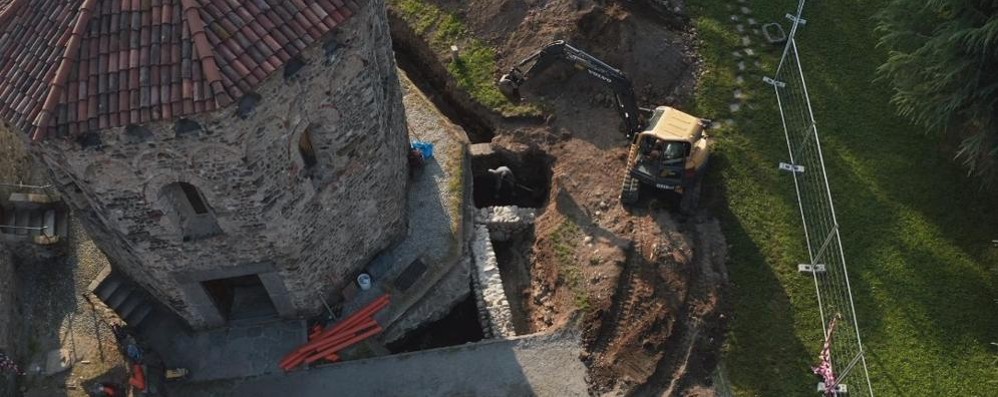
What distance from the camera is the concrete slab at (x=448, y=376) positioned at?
1439cm

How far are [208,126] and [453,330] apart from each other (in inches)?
321

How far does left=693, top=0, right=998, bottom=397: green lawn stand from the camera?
1476 centimetres

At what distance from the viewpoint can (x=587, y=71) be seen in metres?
17.3

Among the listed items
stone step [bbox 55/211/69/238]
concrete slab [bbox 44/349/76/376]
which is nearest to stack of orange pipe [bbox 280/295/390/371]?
concrete slab [bbox 44/349/76/376]

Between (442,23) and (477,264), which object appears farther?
(442,23)

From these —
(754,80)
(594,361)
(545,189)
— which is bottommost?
(594,361)

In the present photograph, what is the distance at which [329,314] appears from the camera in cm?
1529

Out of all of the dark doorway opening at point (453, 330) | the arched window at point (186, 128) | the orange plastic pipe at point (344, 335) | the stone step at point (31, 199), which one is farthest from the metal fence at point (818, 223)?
the stone step at point (31, 199)

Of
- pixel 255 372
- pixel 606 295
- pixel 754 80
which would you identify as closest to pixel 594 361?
pixel 606 295

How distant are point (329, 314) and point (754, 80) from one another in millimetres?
12962

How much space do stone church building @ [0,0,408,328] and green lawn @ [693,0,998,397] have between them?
8711 mm

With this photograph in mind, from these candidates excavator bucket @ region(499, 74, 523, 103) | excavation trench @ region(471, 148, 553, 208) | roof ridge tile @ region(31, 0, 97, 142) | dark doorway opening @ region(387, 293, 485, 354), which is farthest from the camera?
excavator bucket @ region(499, 74, 523, 103)

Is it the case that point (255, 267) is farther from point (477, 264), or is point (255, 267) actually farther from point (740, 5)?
point (740, 5)

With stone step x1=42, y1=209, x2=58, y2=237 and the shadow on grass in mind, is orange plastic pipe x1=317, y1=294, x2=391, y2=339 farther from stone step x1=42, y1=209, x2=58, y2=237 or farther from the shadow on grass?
the shadow on grass
